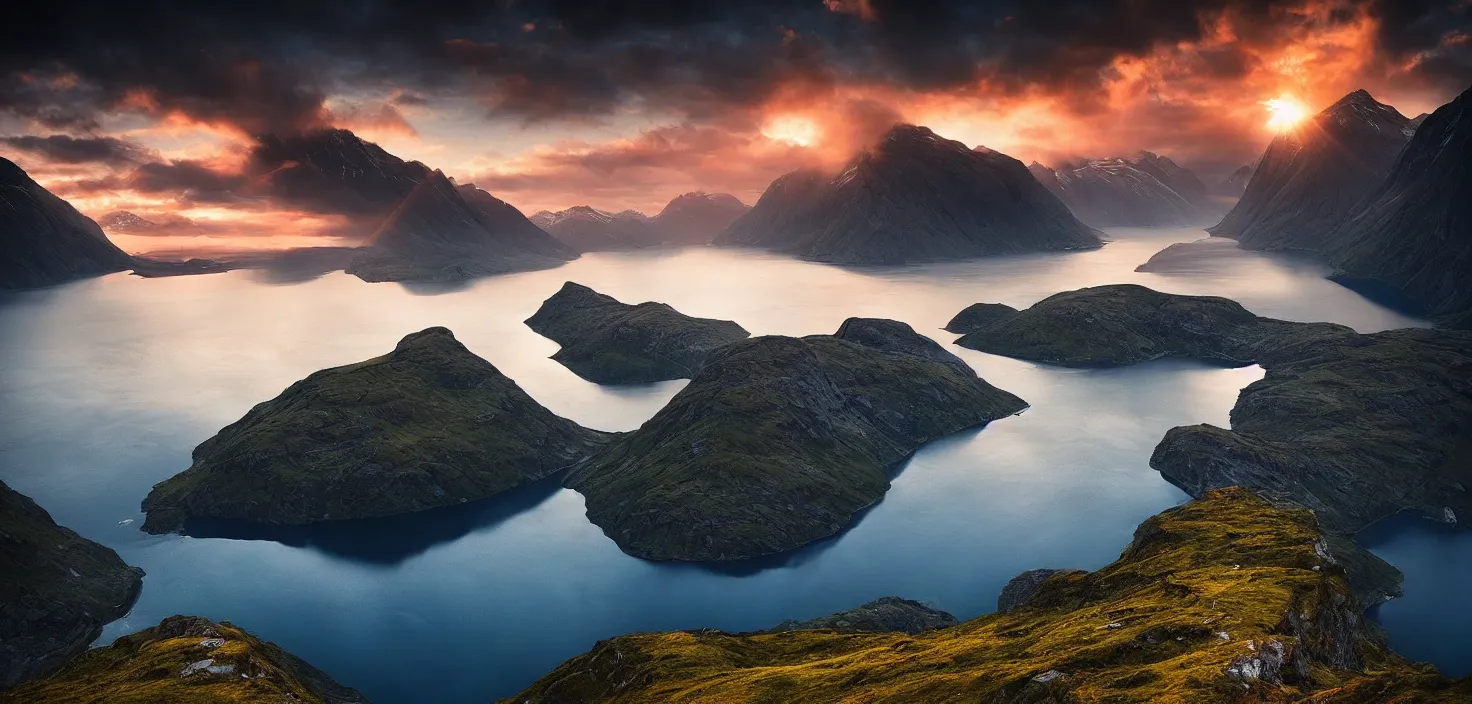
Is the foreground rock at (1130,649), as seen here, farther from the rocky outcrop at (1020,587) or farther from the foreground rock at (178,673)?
the foreground rock at (178,673)

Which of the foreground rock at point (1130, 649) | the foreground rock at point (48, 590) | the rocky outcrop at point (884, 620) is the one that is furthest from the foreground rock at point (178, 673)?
the rocky outcrop at point (884, 620)

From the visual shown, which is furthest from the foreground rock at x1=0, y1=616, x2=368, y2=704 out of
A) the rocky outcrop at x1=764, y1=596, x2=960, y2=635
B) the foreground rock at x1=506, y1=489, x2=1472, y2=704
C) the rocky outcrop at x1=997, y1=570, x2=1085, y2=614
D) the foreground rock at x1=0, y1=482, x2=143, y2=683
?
the rocky outcrop at x1=997, y1=570, x2=1085, y2=614

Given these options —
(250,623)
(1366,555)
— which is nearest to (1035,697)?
(1366,555)

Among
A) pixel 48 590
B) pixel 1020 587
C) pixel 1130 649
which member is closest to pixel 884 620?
pixel 1020 587

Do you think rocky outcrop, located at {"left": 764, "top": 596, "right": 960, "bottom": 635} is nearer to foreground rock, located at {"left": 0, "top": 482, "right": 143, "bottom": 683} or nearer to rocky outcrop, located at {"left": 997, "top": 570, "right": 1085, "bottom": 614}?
rocky outcrop, located at {"left": 997, "top": 570, "right": 1085, "bottom": 614}

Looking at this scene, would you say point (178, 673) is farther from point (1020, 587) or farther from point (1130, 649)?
point (1020, 587)

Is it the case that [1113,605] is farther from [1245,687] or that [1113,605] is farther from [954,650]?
[1245,687]
